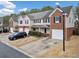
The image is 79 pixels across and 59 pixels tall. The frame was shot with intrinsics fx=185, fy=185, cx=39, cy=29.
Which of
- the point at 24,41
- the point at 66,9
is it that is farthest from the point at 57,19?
the point at 24,41

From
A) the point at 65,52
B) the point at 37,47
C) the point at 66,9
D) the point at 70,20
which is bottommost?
the point at 37,47

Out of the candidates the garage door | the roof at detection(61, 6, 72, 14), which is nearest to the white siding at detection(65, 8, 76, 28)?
the roof at detection(61, 6, 72, 14)

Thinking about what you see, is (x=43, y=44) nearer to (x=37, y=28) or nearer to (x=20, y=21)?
(x=37, y=28)

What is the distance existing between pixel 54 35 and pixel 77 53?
270 inches

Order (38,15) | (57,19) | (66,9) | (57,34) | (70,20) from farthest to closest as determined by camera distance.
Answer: (38,15) → (70,20) → (57,19) → (66,9) → (57,34)

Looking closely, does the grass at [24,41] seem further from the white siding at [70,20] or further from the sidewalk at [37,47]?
the white siding at [70,20]

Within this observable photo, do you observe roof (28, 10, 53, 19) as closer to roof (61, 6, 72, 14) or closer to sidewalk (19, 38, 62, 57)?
roof (61, 6, 72, 14)

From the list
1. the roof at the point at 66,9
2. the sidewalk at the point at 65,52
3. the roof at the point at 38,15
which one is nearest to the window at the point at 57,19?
the roof at the point at 66,9

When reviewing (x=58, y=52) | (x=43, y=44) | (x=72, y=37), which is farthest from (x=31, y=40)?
(x=58, y=52)

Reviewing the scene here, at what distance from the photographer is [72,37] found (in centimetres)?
2122

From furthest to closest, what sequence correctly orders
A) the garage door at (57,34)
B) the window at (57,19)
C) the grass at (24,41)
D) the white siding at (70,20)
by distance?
the white siding at (70,20) < the window at (57,19) < the grass at (24,41) < the garage door at (57,34)

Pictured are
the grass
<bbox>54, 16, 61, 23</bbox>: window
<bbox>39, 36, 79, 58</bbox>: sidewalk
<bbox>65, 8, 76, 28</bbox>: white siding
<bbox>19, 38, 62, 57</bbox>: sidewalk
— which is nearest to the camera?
<bbox>39, 36, 79, 58</bbox>: sidewalk

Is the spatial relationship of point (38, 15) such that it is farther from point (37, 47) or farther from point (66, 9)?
point (37, 47)

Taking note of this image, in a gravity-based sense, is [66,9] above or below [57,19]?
above
